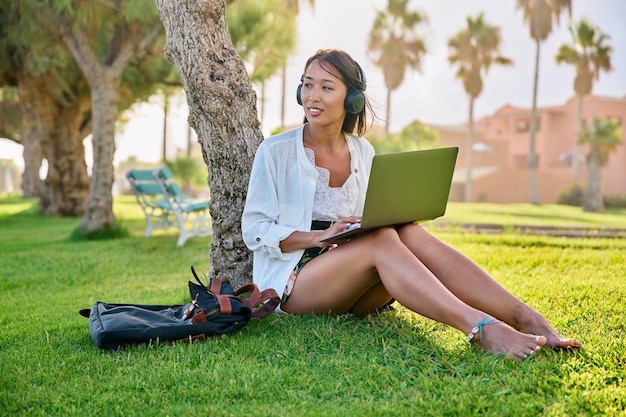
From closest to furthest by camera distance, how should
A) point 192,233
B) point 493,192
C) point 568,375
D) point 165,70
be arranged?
1. point 568,375
2. point 192,233
3. point 165,70
4. point 493,192

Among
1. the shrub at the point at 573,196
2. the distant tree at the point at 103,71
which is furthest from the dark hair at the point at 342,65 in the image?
the shrub at the point at 573,196

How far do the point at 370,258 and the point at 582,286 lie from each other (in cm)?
245

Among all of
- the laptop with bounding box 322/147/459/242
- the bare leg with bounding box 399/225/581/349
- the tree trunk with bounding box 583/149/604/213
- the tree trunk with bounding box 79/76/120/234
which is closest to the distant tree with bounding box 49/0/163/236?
the tree trunk with bounding box 79/76/120/234

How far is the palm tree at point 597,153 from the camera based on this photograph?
2850cm

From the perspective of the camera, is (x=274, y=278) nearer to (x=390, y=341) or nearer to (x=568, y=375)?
(x=390, y=341)

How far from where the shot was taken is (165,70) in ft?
44.5

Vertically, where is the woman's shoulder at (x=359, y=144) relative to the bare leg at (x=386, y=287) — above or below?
above

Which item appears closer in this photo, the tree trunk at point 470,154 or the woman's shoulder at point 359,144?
the woman's shoulder at point 359,144

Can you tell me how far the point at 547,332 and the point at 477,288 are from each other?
1.19ft

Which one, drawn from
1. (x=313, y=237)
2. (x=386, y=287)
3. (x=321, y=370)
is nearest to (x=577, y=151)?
(x=313, y=237)

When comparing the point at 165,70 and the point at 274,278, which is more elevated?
the point at 165,70

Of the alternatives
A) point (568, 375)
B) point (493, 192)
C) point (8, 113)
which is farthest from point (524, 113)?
point (568, 375)

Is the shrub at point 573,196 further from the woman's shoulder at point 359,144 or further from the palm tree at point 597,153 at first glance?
the woman's shoulder at point 359,144

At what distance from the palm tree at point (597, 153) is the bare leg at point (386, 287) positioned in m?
27.6
